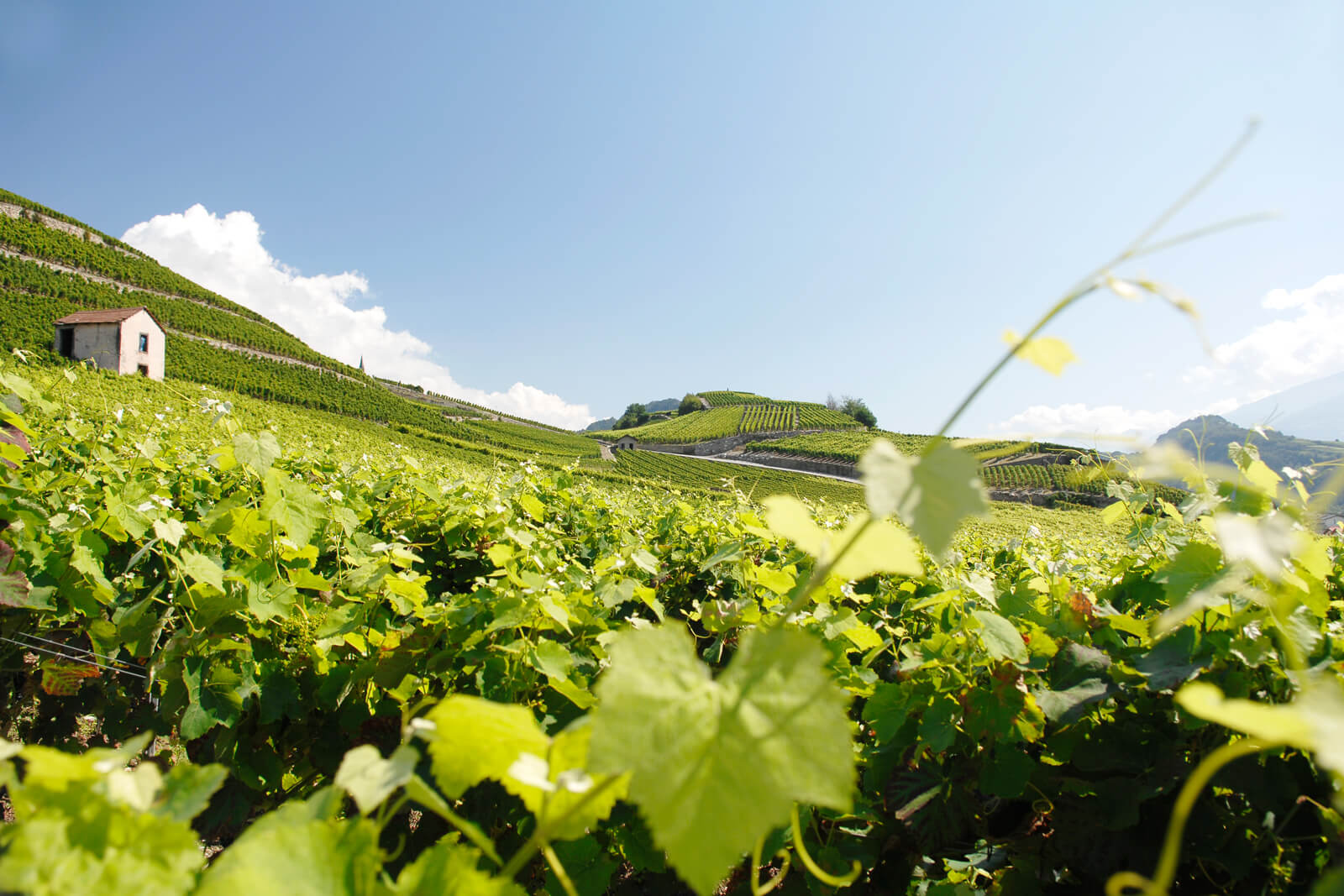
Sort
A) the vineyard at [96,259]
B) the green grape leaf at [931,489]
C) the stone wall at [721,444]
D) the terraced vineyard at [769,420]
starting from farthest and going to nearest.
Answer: the terraced vineyard at [769,420], the stone wall at [721,444], the vineyard at [96,259], the green grape leaf at [931,489]

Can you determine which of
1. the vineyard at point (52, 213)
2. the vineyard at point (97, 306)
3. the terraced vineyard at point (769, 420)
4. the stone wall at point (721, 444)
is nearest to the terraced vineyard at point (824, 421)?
the terraced vineyard at point (769, 420)

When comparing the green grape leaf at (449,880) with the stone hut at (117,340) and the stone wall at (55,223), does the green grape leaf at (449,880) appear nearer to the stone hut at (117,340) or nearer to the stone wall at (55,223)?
the stone hut at (117,340)

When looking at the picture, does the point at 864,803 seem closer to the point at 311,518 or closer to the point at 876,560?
the point at 876,560

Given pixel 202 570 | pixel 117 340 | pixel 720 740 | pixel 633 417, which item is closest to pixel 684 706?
pixel 720 740

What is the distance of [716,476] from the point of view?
163ft

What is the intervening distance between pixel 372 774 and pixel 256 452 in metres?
1.48

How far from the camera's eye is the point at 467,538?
280 centimetres

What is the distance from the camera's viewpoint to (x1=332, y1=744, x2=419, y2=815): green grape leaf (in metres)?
0.51

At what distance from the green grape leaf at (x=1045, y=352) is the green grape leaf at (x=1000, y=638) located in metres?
0.87

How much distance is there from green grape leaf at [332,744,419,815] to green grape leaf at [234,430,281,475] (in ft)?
4.51

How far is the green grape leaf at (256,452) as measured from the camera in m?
1.64

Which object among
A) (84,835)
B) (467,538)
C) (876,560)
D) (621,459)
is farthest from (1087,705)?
(621,459)

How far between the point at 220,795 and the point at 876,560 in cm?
190

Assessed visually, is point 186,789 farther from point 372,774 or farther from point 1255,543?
point 1255,543
